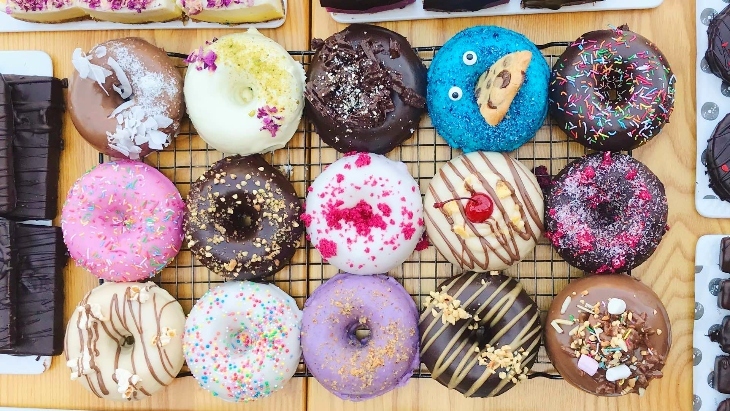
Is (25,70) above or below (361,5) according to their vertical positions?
below

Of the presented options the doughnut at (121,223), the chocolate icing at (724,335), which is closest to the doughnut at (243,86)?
the doughnut at (121,223)

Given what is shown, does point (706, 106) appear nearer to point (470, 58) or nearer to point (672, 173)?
point (672, 173)

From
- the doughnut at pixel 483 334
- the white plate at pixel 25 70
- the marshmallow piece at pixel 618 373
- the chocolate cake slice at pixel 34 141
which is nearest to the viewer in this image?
the marshmallow piece at pixel 618 373

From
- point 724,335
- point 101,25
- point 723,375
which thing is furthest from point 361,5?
point 723,375

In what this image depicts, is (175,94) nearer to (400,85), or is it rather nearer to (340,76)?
(340,76)

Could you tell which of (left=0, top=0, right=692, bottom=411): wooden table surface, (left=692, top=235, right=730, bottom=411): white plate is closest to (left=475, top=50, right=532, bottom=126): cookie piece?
(left=0, top=0, right=692, bottom=411): wooden table surface

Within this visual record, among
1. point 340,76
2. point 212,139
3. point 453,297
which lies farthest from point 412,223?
point 212,139

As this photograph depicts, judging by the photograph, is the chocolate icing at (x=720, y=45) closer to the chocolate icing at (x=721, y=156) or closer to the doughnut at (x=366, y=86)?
the chocolate icing at (x=721, y=156)
